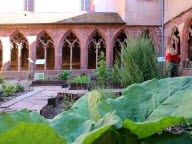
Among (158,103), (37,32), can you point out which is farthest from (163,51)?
(158,103)

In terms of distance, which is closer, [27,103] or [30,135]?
[30,135]

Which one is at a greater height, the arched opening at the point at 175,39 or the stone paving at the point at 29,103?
the arched opening at the point at 175,39

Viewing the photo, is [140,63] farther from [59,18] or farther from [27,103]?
[59,18]

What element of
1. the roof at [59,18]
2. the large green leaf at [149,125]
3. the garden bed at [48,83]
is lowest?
the garden bed at [48,83]

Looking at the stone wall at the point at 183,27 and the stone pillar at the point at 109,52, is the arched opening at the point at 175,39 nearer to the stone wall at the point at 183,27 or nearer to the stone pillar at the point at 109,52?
the stone wall at the point at 183,27

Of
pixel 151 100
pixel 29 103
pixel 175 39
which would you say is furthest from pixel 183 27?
pixel 151 100

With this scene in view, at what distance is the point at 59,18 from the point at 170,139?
1628 cm

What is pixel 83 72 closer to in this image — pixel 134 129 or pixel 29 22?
pixel 29 22

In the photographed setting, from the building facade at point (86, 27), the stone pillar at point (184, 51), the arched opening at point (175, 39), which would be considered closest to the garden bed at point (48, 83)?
the building facade at point (86, 27)

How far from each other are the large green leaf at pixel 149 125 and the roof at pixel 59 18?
15.1 m

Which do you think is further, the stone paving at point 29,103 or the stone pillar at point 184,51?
the stone pillar at point 184,51

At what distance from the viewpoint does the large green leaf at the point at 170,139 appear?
18.2 inches

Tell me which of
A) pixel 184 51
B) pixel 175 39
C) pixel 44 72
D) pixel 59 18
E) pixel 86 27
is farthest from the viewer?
pixel 59 18

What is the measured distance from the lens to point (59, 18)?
16.1m
